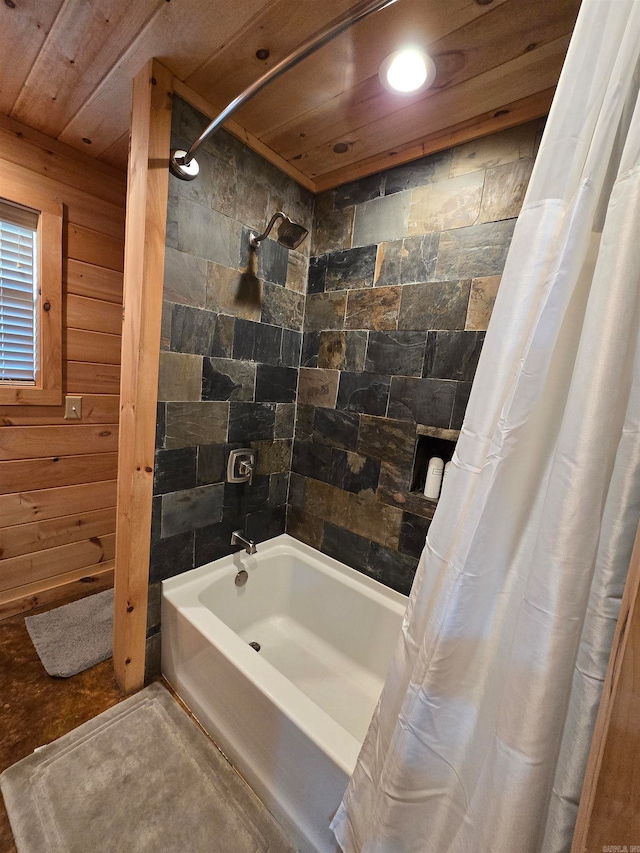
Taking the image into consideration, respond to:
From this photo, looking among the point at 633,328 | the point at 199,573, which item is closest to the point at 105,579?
the point at 199,573

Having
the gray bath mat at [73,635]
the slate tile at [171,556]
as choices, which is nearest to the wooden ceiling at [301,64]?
the slate tile at [171,556]

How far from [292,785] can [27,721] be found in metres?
1.08

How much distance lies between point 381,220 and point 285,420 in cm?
108

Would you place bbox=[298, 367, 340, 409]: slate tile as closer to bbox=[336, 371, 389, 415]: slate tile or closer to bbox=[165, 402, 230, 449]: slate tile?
bbox=[336, 371, 389, 415]: slate tile

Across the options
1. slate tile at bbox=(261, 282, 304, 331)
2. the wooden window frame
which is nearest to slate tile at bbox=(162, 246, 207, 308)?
slate tile at bbox=(261, 282, 304, 331)

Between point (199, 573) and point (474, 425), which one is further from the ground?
point (474, 425)

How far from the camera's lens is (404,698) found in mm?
734

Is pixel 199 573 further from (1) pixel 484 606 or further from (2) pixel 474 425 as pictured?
(2) pixel 474 425

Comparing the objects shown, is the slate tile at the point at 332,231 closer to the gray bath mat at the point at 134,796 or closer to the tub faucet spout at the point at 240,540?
the tub faucet spout at the point at 240,540

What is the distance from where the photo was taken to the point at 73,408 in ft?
6.19

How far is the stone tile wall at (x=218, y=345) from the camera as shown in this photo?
4.45 ft

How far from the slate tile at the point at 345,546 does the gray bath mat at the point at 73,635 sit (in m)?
1.18

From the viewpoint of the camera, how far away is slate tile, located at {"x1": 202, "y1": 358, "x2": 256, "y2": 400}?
149cm

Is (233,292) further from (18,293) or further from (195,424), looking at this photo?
(18,293)
